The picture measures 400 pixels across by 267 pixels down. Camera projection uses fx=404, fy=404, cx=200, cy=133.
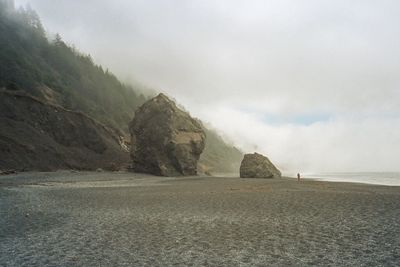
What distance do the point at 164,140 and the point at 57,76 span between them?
217 ft

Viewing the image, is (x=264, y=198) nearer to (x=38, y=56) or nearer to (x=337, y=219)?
(x=337, y=219)

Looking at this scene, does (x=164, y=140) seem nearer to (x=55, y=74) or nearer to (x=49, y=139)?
(x=49, y=139)

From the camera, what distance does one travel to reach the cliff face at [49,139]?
2399 inches

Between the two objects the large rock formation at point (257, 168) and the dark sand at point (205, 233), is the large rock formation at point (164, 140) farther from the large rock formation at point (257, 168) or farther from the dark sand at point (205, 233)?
the dark sand at point (205, 233)

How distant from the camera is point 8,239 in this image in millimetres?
12641

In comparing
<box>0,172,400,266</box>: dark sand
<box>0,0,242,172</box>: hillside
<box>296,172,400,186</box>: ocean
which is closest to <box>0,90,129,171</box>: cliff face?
<box>0,0,242,172</box>: hillside

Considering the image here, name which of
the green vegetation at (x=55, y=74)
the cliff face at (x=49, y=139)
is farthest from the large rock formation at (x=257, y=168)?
the green vegetation at (x=55, y=74)

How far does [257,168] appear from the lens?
56.6 meters

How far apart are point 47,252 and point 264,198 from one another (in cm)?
1404

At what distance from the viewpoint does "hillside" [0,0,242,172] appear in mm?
94188

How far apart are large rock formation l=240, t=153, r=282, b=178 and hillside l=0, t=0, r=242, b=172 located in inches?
1847

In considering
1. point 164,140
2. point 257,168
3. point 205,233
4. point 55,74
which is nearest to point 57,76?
point 55,74

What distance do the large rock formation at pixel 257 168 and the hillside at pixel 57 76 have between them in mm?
46924

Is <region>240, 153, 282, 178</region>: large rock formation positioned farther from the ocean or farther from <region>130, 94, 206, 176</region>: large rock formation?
<region>130, 94, 206, 176</region>: large rock formation
